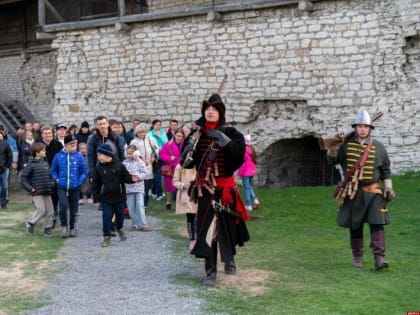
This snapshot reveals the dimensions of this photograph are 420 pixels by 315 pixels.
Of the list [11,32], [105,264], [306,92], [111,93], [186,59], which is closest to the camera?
[105,264]

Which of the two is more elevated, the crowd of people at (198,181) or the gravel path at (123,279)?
the crowd of people at (198,181)

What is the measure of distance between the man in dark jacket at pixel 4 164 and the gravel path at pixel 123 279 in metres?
3.51

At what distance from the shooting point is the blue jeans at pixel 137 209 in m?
8.80

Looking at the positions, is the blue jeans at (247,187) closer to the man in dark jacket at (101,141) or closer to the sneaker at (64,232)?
the man in dark jacket at (101,141)

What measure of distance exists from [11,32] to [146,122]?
10993mm

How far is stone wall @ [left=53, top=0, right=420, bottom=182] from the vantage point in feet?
39.7

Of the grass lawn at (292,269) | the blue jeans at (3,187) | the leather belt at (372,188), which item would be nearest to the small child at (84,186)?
the blue jeans at (3,187)

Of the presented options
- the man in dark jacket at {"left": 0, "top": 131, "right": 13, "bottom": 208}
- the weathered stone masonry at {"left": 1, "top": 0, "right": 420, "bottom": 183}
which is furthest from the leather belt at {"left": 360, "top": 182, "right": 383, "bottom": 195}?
the man in dark jacket at {"left": 0, "top": 131, "right": 13, "bottom": 208}

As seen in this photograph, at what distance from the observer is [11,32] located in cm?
2336

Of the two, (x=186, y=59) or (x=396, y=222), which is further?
(x=186, y=59)

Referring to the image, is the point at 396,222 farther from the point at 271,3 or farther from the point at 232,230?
the point at 271,3

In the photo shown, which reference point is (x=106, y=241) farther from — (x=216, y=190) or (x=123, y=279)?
(x=216, y=190)

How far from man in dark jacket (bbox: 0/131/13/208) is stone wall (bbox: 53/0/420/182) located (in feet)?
15.0

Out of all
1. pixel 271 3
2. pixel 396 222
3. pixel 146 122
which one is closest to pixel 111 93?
pixel 146 122
